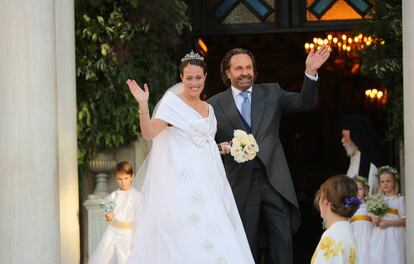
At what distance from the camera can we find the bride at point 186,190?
25.4ft

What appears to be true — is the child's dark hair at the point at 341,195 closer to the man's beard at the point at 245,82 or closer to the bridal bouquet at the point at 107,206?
the man's beard at the point at 245,82

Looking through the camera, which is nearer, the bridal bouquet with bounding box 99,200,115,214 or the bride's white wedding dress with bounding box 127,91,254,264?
the bride's white wedding dress with bounding box 127,91,254,264

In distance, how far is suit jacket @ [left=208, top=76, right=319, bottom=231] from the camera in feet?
27.4

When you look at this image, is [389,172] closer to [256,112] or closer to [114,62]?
[256,112]

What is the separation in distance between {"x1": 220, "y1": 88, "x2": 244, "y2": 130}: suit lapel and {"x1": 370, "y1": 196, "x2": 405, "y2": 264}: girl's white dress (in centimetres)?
330

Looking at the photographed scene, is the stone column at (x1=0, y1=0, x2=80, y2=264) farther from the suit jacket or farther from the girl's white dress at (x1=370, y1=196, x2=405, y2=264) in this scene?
the girl's white dress at (x1=370, y1=196, x2=405, y2=264)

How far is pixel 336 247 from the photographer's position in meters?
6.89

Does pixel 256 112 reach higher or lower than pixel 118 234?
higher

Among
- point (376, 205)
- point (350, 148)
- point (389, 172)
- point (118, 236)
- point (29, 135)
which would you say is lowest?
point (118, 236)

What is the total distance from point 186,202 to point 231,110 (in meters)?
1.05

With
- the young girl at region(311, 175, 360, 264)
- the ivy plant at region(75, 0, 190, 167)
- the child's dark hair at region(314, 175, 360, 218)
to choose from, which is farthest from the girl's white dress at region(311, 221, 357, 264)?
the ivy plant at region(75, 0, 190, 167)

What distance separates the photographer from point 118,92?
12.1 m

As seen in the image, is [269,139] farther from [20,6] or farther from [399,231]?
[399,231]

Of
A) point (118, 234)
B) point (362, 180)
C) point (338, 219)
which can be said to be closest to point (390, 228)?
point (362, 180)
